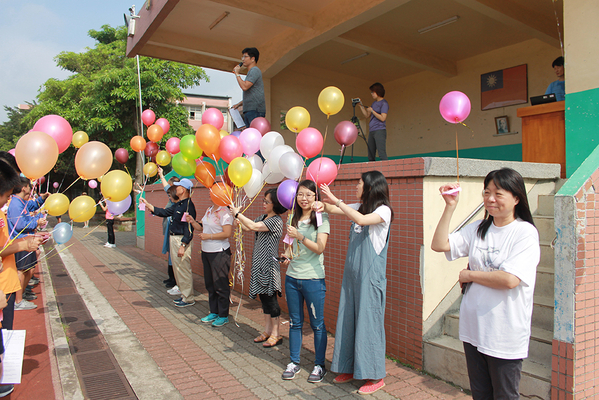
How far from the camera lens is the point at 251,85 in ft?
20.1

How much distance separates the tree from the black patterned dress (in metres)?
15.7

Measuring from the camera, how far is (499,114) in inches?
388

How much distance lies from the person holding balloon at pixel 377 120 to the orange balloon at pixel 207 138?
3144 mm

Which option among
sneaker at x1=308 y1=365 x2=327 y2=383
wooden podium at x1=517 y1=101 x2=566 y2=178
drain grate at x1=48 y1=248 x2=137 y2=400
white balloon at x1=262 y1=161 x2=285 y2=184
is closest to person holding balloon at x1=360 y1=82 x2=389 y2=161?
wooden podium at x1=517 y1=101 x2=566 y2=178

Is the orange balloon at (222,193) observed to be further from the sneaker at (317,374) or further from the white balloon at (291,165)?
the sneaker at (317,374)

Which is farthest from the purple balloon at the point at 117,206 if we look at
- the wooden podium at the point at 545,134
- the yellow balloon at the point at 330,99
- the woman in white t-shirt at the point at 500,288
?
the wooden podium at the point at 545,134

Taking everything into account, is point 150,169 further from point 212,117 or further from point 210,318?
point 210,318

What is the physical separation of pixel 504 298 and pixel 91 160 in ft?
12.6

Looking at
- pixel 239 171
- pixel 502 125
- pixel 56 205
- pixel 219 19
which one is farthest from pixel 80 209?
pixel 502 125

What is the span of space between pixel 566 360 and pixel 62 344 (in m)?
5.16

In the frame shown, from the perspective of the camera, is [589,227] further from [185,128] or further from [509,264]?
[185,128]

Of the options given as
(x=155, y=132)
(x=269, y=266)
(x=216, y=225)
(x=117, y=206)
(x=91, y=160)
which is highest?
(x=155, y=132)

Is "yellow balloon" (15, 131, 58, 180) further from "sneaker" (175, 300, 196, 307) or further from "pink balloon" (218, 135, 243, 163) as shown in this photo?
"sneaker" (175, 300, 196, 307)

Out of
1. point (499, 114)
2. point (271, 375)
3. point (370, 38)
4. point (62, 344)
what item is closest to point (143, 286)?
point (62, 344)
